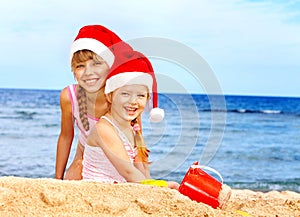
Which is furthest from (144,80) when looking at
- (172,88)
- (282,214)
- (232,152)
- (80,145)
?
(232,152)

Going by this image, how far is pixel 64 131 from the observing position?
154 inches

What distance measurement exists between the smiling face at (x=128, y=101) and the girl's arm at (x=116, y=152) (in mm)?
131

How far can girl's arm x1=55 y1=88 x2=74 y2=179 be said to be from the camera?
3754mm

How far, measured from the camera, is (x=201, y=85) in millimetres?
3318

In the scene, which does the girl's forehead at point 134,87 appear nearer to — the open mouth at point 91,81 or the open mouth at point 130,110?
the open mouth at point 130,110

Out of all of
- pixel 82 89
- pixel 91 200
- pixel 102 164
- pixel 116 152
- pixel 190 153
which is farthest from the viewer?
pixel 190 153

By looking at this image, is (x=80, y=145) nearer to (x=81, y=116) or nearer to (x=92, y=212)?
(x=81, y=116)

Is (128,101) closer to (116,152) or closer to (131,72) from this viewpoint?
(131,72)

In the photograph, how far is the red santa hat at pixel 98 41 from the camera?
3.45 meters

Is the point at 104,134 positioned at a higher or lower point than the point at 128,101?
lower

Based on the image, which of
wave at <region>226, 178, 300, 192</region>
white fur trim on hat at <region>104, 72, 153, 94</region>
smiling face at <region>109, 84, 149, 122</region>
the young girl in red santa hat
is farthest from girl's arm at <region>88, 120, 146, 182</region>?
wave at <region>226, 178, 300, 192</region>

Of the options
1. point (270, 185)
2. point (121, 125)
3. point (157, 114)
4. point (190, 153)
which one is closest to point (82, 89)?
point (121, 125)

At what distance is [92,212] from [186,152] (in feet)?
3.90

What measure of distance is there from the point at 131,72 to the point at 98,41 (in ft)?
1.37
